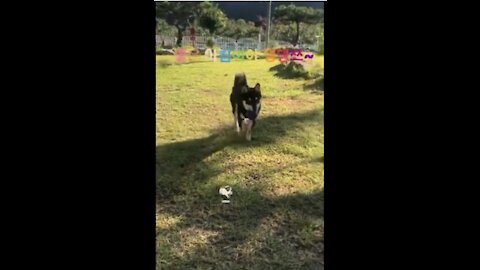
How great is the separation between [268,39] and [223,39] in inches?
7.4

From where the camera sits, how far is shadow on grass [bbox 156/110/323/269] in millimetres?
1597

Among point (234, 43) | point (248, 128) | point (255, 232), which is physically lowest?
point (255, 232)

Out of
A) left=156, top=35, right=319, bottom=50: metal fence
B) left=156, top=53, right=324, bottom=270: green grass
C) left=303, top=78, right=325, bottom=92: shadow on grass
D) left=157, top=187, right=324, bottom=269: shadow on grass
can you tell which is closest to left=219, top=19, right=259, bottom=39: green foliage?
left=156, top=35, right=319, bottom=50: metal fence

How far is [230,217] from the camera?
66.7 inches

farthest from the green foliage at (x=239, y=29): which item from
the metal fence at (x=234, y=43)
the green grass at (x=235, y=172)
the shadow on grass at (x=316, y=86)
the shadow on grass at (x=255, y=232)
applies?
the shadow on grass at (x=255, y=232)

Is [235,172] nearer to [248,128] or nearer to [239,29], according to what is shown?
[248,128]

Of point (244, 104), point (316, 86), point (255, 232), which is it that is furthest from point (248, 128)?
point (255, 232)

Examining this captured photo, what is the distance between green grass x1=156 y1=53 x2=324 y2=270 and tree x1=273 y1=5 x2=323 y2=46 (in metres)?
0.15

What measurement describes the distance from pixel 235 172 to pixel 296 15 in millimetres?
690

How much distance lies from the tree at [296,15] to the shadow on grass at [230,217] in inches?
14.8

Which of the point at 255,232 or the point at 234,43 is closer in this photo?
the point at 255,232

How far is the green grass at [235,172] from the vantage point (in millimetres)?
1620
